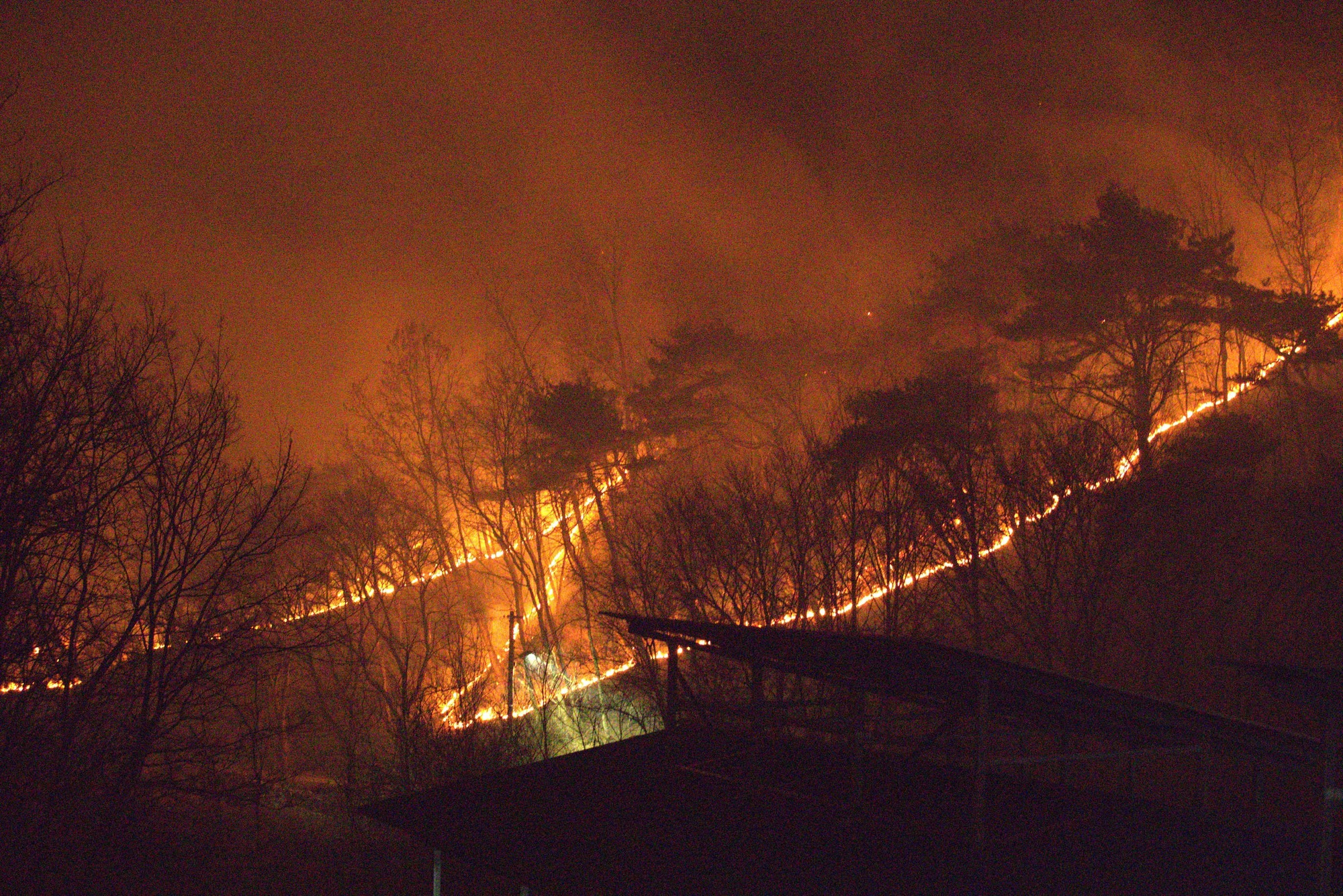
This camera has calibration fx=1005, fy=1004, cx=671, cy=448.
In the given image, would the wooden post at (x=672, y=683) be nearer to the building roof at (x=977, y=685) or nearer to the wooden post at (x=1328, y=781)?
the building roof at (x=977, y=685)

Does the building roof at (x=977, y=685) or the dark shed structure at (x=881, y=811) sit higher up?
the building roof at (x=977, y=685)

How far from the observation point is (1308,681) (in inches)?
162

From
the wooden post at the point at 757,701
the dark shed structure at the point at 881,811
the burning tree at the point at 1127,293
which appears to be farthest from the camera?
the burning tree at the point at 1127,293

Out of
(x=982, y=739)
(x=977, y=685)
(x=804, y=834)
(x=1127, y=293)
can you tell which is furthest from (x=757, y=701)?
(x=1127, y=293)

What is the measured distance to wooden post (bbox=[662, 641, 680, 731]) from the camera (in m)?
8.08

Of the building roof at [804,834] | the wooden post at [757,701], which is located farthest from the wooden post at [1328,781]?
the wooden post at [757,701]

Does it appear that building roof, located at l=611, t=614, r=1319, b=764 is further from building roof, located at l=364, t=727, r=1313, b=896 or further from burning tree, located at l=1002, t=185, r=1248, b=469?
burning tree, located at l=1002, t=185, r=1248, b=469

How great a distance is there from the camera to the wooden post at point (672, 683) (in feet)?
26.5

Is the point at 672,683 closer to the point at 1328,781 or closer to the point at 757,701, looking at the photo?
the point at 757,701

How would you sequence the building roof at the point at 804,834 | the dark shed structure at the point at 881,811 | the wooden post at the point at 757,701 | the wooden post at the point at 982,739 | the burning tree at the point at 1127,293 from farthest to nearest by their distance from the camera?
the burning tree at the point at 1127,293, the wooden post at the point at 757,701, the building roof at the point at 804,834, the dark shed structure at the point at 881,811, the wooden post at the point at 982,739

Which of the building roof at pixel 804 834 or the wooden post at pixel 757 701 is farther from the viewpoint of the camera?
the wooden post at pixel 757 701

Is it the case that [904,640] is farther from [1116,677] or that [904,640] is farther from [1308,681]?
[1116,677]

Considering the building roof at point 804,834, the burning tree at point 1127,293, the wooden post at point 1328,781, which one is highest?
the burning tree at point 1127,293

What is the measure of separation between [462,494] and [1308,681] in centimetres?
3392
